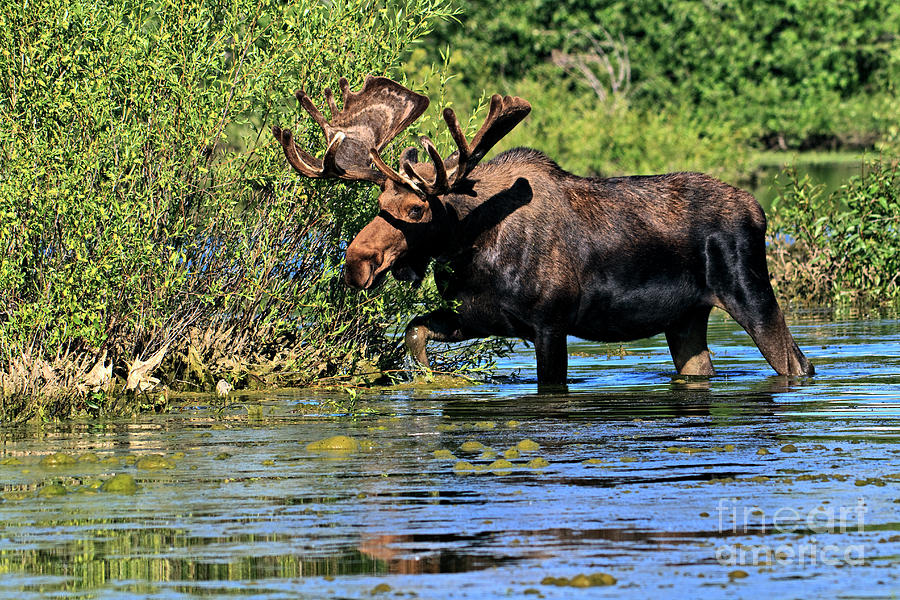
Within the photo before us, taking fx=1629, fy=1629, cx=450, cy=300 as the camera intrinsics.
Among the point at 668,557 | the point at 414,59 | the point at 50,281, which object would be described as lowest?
the point at 668,557

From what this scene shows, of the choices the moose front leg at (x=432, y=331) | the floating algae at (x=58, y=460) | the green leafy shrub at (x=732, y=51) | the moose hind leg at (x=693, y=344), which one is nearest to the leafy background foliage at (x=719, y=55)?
the green leafy shrub at (x=732, y=51)

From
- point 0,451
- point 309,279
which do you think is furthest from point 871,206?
point 0,451

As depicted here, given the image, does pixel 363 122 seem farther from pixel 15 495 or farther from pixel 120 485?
pixel 15 495

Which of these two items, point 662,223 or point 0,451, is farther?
point 662,223

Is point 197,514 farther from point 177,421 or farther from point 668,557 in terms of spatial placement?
point 177,421

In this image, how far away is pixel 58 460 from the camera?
344 inches

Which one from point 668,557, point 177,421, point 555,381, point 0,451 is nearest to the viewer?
point 668,557

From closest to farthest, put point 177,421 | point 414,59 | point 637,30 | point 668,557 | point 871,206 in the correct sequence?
point 668,557, point 177,421, point 871,206, point 414,59, point 637,30

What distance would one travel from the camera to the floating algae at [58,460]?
343 inches

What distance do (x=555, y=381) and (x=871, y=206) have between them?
23.2 feet

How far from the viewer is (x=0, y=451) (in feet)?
30.3

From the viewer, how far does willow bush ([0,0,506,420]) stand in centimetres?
1055

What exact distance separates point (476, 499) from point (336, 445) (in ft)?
6.13

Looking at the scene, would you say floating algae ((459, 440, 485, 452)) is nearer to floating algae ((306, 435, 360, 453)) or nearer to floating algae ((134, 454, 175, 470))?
floating algae ((306, 435, 360, 453))
